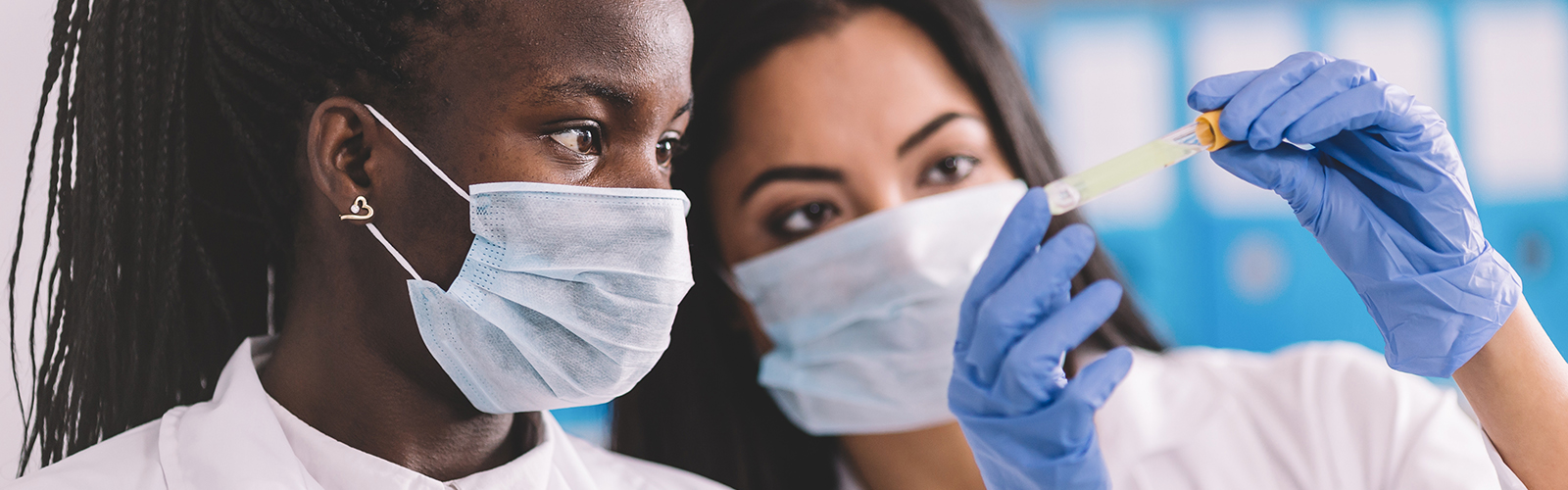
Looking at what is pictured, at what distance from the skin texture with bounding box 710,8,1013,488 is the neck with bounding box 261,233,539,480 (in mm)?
547

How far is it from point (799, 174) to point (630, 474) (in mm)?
442

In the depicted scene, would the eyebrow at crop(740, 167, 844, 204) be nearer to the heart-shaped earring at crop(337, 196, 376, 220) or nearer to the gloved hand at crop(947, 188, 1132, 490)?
the gloved hand at crop(947, 188, 1132, 490)

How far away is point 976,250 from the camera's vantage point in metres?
1.41

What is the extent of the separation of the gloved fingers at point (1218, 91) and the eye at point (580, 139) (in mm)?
551

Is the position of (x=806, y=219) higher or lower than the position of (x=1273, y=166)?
lower

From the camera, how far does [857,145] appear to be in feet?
4.66

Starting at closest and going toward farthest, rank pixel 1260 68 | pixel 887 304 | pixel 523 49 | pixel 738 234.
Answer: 1. pixel 523 49
2. pixel 887 304
3. pixel 738 234
4. pixel 1260 68

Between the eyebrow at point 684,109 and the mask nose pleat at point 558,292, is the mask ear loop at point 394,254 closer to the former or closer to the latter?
the mask nose pleat at point 558,292

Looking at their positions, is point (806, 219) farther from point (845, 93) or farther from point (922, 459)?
point (922, 459)

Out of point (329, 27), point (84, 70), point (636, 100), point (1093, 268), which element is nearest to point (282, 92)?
point (329, 27)

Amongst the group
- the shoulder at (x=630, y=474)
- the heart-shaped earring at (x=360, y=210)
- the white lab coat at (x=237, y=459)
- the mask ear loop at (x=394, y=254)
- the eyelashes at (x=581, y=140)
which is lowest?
the shoulder at (x=630, y=474)

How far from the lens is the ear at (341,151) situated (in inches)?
39.0

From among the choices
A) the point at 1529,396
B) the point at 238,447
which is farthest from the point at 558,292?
the point at 1529,396

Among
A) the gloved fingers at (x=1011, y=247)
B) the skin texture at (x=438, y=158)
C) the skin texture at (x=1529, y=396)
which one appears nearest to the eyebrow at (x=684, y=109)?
the skin texture at (x=438, y=158)
